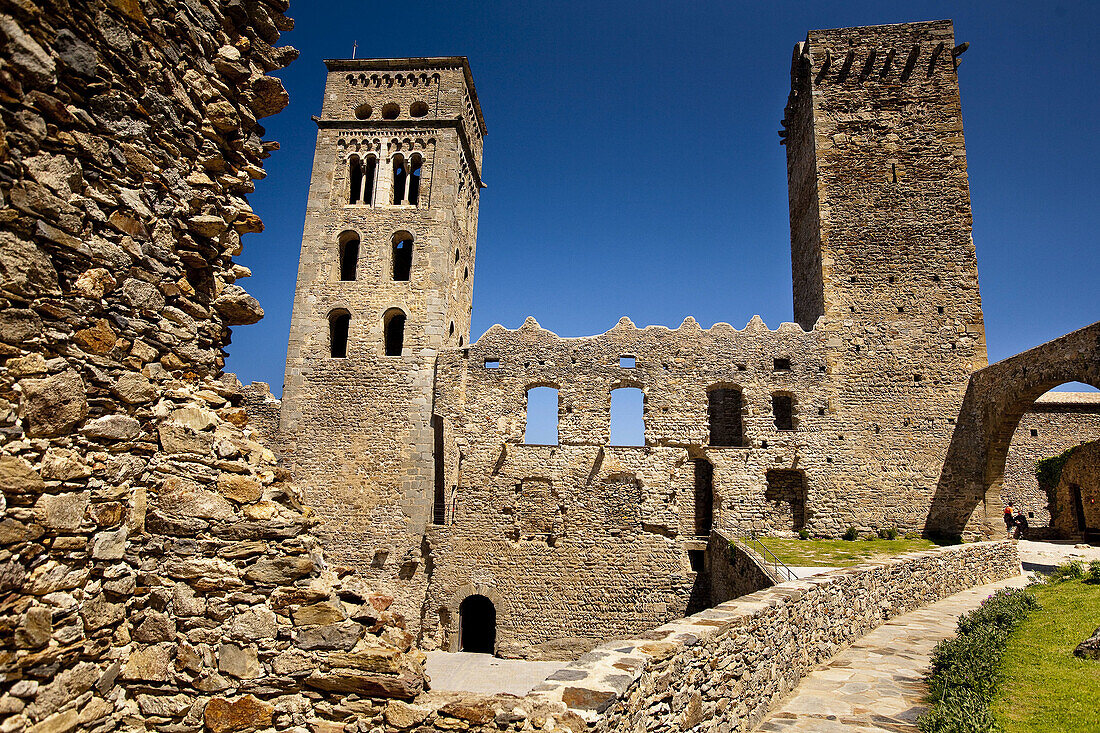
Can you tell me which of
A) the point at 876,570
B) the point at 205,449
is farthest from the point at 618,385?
the point at 205,449

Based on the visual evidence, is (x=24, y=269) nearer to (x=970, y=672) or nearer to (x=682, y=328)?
(x=970, y=672)

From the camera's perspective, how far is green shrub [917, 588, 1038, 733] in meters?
4.99

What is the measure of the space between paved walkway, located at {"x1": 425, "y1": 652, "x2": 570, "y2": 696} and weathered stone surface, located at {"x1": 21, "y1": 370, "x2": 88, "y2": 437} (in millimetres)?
11984

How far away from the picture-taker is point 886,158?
19547mm

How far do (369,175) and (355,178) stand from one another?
1.96ft

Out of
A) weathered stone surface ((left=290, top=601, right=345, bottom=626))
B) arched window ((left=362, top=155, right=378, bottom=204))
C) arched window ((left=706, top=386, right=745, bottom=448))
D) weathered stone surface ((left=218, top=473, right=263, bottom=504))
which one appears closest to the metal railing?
arched window ((left=706, top=386, right=745, bottom=448))

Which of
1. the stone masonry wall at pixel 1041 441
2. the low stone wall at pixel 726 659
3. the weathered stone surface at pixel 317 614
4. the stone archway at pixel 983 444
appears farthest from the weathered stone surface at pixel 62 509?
the stone masonry wall at pixel 1041 441

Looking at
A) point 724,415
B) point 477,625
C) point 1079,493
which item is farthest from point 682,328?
point 1079,493

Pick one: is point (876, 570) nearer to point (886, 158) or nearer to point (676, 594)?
point (676, 594)

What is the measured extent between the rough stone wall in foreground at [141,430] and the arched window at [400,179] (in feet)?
56.8

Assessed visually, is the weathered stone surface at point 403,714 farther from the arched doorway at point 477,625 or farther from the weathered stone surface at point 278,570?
the arched doorway at point 477,625

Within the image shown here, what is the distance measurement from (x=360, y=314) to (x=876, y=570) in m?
15.7

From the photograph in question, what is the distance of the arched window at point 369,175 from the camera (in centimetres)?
2084

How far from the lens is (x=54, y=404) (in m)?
3.04
